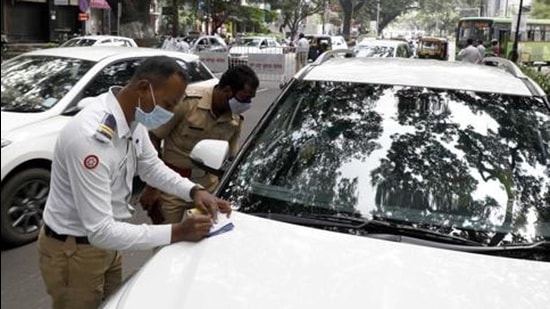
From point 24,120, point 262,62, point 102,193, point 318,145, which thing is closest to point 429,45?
point 262,62

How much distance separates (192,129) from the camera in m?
3.71

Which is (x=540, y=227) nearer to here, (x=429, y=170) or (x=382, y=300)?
(x=429, y=170)

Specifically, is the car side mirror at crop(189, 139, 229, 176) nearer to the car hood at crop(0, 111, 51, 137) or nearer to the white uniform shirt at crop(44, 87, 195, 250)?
the white uniform shirt at crop(44, 87, 195, 250)

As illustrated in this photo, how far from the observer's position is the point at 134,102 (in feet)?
7.43

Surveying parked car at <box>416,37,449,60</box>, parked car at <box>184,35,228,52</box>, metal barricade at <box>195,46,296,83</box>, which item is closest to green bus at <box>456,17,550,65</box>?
parked car at <box>416,37,449,60</box>

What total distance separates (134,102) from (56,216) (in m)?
0.51

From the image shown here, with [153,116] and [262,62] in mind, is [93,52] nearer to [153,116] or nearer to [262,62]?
[153,116]

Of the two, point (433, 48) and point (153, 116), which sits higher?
point (153, 116)

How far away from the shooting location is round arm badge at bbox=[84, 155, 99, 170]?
82.4 inches

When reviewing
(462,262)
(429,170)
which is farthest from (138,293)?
(429,170)

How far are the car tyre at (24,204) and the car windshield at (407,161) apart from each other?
913 mm

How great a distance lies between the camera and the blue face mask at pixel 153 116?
2.26 metres

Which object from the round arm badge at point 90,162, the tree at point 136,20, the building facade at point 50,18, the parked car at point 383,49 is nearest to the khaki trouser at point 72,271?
the round arm badge at point 90,162

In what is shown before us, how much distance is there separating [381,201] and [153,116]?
998mm
